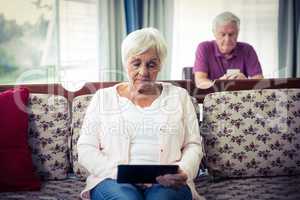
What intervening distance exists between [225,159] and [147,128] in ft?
1.68

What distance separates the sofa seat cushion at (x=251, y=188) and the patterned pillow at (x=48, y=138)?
67 centimetres

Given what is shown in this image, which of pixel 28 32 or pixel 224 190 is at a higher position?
pixel 28 32

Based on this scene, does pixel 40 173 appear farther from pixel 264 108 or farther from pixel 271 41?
pixel 271 41

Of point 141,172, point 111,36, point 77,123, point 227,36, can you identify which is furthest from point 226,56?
point 141,172

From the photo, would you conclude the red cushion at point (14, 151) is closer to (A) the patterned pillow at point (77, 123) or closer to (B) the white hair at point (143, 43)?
(A) the patterned pillow at point (77, 123)

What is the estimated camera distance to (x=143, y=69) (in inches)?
71.6

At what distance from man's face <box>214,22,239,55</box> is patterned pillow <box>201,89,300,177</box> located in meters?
0.72

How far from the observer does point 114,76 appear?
11.9 feet

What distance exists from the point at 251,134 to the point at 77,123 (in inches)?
33.7

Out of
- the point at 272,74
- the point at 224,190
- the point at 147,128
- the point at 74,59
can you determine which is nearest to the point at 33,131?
the point at 147,128

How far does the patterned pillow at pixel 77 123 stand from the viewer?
2.00 meters

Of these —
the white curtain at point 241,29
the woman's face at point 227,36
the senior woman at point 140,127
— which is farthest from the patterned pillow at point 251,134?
the white curtain at point 241,29

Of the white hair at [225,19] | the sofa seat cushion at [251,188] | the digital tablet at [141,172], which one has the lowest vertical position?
the sofa seat cushion at [251,188]

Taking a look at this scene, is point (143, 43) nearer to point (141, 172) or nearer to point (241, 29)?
point (141, 172)
